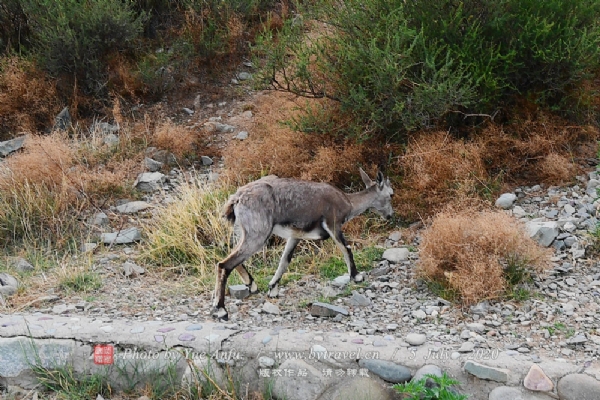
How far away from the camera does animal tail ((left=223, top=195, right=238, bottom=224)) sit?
6.79 metres

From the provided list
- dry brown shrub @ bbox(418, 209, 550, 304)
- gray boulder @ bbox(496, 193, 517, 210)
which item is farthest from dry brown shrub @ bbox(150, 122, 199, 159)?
dry brown shrub @ bbox(418, 209, 550, 304)

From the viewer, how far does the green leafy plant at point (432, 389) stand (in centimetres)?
509

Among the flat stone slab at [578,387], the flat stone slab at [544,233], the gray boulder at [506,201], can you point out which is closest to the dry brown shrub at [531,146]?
the gray boulder at [506,201]

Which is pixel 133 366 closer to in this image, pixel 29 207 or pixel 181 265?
pixel 181 265

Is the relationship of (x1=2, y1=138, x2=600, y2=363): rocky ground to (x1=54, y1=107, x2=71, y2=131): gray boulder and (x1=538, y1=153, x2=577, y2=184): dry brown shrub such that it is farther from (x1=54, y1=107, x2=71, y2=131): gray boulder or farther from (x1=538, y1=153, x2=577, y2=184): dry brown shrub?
(x1=54, y1=107, x2=71, y2=131): gray boulder

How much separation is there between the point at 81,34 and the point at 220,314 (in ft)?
23.6

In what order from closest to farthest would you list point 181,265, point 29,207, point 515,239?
point 515,239 → point 181,265 → point 29,207

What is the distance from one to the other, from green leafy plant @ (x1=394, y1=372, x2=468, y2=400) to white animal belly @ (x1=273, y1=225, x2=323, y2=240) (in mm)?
2092

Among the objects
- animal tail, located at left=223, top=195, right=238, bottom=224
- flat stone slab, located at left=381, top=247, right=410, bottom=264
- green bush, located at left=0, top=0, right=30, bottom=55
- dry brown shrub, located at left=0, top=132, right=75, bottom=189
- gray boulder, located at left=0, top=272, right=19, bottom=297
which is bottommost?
gray boulder, located at left=0, top=272, right=19, bottom=297

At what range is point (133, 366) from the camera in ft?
19.3

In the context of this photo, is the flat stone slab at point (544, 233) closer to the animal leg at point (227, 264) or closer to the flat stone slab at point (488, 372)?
the flat stone slab at point (488, 372)

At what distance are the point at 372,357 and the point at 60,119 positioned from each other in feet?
25.4

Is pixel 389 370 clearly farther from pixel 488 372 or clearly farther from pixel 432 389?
pixel 488 372

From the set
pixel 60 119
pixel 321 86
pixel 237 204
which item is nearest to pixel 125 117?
pixel 60 119
